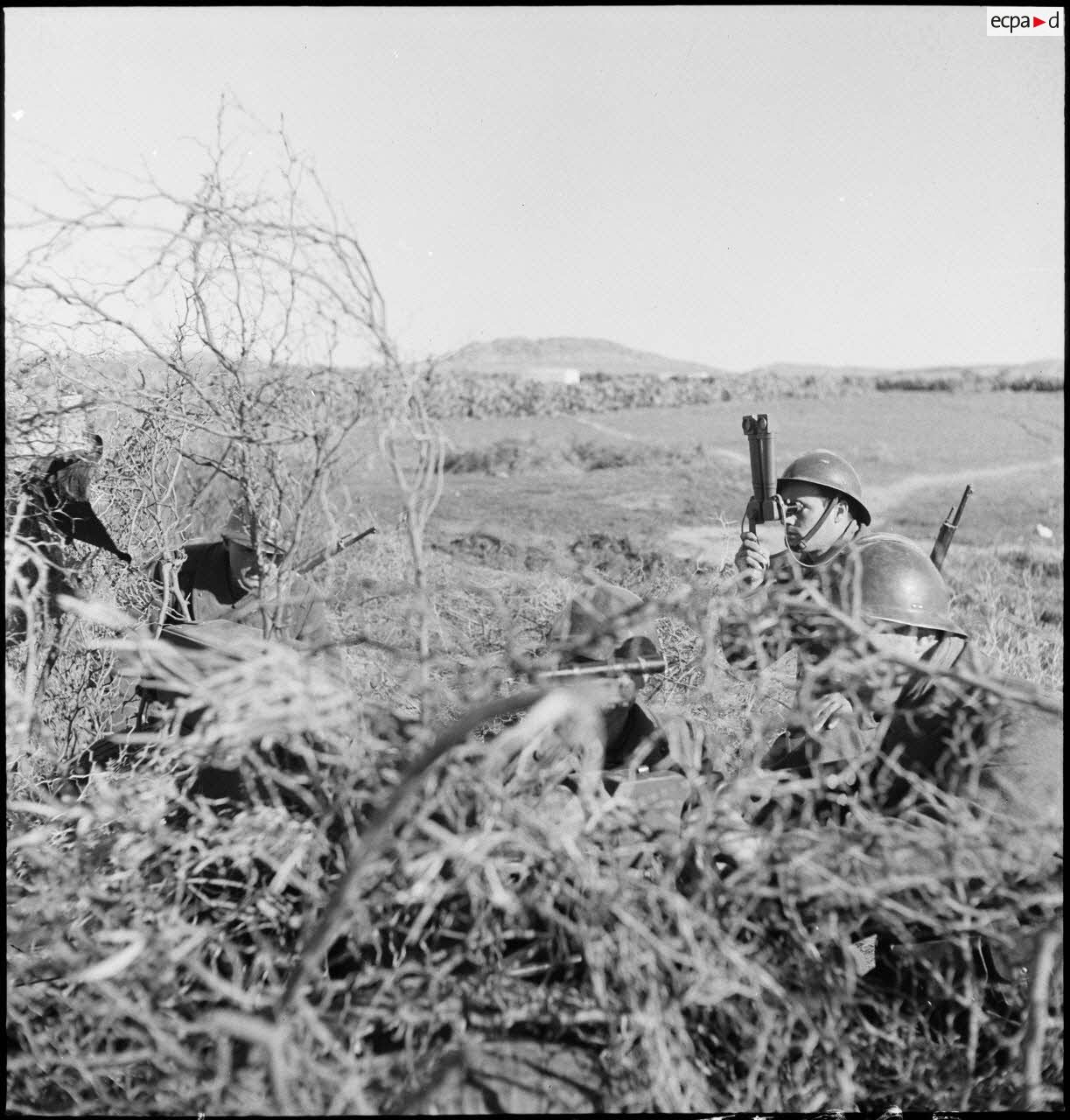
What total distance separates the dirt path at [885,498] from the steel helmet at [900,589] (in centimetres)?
566

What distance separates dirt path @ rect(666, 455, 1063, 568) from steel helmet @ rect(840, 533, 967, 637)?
5.66 metres

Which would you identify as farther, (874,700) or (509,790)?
(874,700)

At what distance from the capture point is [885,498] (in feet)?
68.9

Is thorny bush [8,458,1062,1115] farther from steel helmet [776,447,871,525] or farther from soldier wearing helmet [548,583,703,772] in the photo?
steel helmet [776,447,871,525]

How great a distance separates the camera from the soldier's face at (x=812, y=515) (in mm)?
4812

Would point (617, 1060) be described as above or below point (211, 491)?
below

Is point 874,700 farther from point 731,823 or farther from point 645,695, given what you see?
point 645,695

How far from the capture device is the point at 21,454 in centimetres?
356

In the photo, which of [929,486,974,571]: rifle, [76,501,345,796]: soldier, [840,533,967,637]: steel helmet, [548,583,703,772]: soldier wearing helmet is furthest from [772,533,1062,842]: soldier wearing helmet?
[76,501,345,796]: soldier

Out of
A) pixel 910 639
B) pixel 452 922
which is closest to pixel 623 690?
pixel 452 922

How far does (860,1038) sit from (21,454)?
3242 millimetres

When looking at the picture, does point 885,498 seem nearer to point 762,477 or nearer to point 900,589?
point 762,477

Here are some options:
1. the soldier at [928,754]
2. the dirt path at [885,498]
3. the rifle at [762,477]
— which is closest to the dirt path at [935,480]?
the dirt path at [885,498]

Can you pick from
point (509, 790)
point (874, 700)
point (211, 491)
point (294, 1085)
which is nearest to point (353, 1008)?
point (294, 1085)
